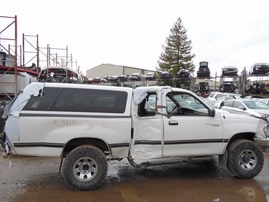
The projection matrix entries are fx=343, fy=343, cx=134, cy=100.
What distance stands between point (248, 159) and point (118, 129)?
2.90 meters

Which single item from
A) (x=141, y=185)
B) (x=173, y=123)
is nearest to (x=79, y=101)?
(x=173, y=123)

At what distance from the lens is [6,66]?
46.1 feet

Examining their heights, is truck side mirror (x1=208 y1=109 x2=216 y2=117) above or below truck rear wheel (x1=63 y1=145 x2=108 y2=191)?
above

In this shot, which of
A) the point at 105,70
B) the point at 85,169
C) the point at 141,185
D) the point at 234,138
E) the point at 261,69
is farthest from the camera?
the point at 105,70

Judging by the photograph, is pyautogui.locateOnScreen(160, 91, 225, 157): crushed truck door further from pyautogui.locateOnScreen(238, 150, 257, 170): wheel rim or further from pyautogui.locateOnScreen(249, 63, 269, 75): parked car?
pyautogui.locateOnScreen(249, 63, 269, 75): parked car

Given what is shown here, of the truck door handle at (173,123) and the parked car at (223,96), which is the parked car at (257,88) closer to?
the parked car at (223,96)

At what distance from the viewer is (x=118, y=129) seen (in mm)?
6543

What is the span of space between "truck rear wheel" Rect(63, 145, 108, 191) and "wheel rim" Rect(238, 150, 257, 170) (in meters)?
A: 2.93

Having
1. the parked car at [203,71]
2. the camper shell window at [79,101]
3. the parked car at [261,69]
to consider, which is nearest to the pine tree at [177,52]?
the parked car at [203,71]

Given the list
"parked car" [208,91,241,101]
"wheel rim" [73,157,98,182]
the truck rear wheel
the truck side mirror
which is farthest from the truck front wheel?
"parked car" [208,91,241,101]

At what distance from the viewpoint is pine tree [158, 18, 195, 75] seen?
50594 millimetres

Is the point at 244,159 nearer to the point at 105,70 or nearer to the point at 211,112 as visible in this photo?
the point at 211,112

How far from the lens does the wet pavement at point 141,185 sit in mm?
→ 5969

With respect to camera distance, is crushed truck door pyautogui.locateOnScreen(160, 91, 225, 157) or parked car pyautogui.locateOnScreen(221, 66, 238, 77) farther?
parked car pyautogui.locateOnScreen(221, 66, 238, 77)
